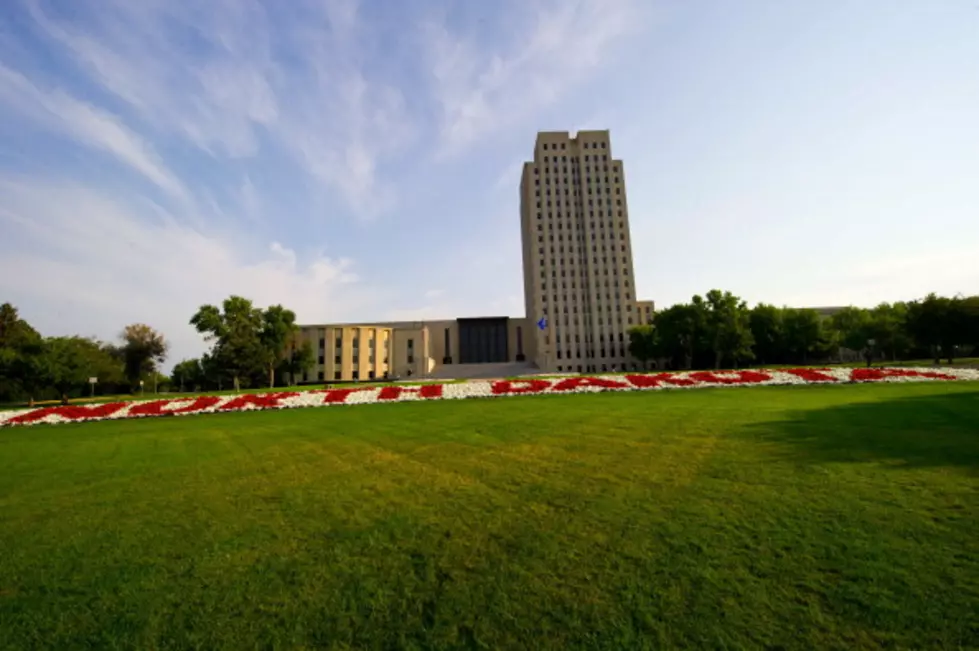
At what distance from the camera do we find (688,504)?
4.86 m

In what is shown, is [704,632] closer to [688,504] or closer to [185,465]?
[688,504]

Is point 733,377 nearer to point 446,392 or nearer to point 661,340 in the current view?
point 446,392

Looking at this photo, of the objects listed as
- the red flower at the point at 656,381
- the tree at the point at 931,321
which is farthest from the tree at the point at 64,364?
the tree at the point at 931,321

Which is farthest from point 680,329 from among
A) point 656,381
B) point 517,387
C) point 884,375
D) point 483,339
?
point 483,339

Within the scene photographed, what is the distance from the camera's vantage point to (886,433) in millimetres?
8180

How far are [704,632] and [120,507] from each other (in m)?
6.88

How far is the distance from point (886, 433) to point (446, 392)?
1742 centimetres

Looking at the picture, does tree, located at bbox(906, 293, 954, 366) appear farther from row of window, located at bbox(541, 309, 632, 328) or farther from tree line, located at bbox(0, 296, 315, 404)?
tree line, located at bbox(0, 296, 315, 404)

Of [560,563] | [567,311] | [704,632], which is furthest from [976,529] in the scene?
[567,311]

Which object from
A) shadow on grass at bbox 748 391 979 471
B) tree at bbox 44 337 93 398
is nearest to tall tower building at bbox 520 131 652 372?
tree at bbox 44 337 93 398

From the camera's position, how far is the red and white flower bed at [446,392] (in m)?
20.8

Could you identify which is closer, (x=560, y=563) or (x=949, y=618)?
(x=949, y=618)

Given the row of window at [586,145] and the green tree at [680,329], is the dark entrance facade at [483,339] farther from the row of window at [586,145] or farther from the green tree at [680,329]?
the green tree at [680,329]

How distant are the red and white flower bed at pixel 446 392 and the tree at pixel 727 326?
26523mm
